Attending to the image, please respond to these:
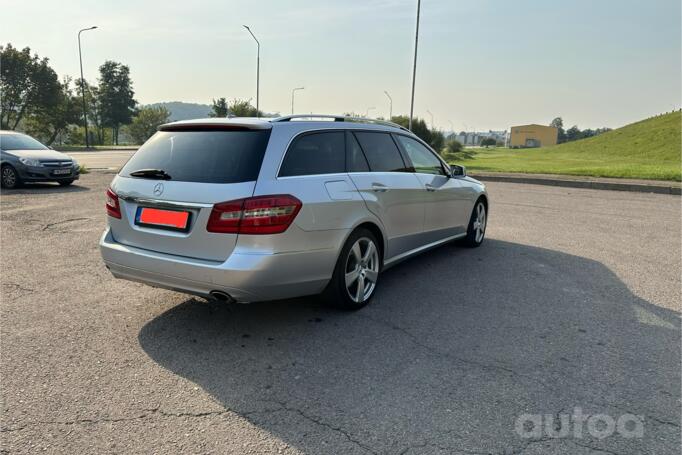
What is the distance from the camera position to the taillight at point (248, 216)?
3303 mm

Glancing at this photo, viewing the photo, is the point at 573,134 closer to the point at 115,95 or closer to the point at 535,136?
the point at 535,136

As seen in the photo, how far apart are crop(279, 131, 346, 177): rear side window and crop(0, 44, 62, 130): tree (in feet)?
215

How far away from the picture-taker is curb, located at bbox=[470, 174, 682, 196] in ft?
47.7

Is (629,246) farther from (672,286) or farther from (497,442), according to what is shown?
(497,442)

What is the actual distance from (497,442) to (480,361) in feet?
2.97

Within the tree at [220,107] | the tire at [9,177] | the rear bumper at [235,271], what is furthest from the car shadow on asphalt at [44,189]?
the tree at [220,107]

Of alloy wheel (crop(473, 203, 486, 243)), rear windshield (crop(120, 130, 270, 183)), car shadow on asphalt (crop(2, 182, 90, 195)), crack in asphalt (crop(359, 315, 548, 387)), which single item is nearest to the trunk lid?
rear windshield (crop(120, 130, 270, 183))

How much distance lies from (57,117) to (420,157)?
6904cm

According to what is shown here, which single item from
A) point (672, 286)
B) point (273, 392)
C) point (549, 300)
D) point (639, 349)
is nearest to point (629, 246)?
point (672, 286)

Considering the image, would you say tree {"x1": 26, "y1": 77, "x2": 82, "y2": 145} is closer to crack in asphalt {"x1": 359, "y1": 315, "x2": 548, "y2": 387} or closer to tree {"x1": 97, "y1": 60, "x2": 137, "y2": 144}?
tree {"x1": 97, "y1": 60, "x2": 137, "y2": 144}

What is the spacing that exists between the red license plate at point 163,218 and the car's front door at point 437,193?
2.58 m

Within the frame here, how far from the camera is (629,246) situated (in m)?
7.08

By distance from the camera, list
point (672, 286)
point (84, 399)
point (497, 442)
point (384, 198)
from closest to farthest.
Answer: point (497, 442) → point (84, 399) → point (384, 198) → point (672, 286)

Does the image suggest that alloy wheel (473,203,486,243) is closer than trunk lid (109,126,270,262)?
No
